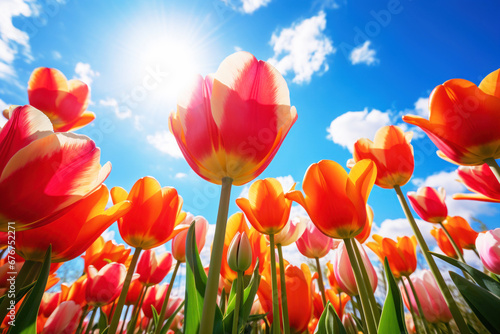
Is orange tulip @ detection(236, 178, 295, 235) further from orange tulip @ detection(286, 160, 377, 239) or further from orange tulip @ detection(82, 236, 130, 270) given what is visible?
orange tulip @ detection(82, 236, 130, 270)

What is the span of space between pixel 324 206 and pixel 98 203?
0.77 metres

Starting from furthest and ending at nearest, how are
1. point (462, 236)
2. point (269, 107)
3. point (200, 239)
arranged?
point (462, 236)
point (200, 239)
point (269, 107)

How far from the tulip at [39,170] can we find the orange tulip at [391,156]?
1.31m

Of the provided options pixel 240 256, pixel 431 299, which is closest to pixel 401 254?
pixel 431 299

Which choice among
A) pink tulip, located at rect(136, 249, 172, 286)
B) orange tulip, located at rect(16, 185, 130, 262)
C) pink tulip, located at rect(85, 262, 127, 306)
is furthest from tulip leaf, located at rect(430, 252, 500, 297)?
pink tulip, located at rect(136, 249, 172, 286)

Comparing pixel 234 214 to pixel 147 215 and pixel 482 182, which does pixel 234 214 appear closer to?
pixel 147 215

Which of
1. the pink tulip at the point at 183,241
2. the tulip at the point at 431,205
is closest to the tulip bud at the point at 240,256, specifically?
the pink tulip at the point at 183,241

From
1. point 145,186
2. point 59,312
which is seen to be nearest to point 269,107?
point 145,186

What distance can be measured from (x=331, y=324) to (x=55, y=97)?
2.28 m

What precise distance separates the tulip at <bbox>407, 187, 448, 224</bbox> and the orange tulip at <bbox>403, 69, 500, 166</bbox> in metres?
0.91

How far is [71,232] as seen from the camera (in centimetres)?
72

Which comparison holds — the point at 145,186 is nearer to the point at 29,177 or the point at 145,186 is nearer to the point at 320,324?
the point at 29,177

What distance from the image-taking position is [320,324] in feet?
3.07

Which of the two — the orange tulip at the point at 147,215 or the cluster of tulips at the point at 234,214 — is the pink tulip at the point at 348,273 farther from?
the orange tulip at the point at 147,215
